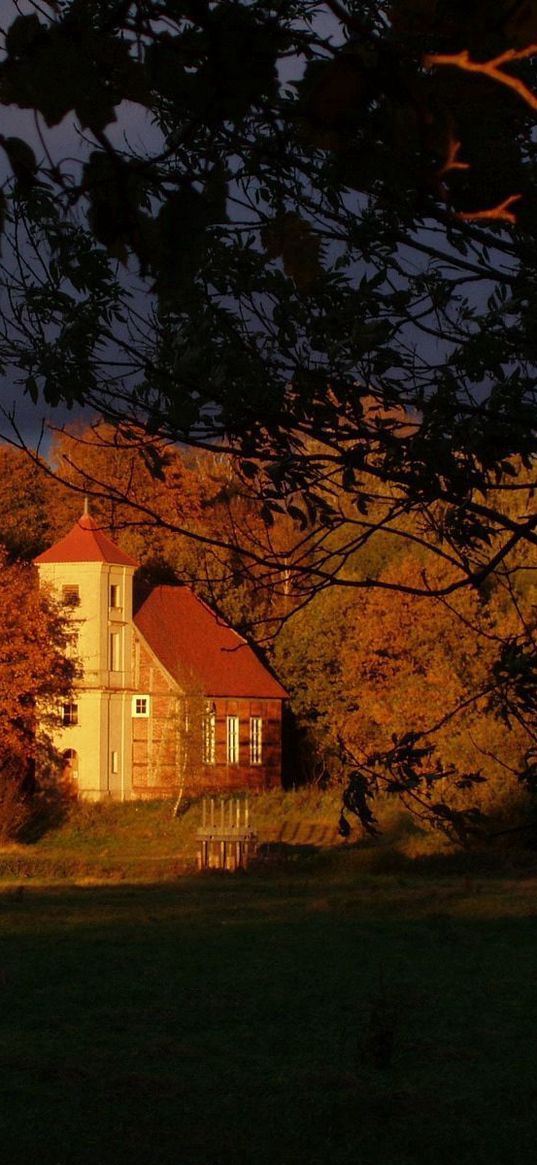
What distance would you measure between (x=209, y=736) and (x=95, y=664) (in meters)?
4.23

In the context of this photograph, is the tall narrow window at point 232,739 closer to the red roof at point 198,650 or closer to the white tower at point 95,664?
the red roof at point 198,650

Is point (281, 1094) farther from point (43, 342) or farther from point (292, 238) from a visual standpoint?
point (292, 238)

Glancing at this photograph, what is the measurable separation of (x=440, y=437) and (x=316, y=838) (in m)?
37.3

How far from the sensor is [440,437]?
5.30 metres

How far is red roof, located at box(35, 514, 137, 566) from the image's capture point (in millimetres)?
47969

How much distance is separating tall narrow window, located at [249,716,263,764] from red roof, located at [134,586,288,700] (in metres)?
0.88

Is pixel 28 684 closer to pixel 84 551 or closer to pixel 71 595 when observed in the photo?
pixel 71 595

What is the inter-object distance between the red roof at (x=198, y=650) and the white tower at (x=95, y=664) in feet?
5.87

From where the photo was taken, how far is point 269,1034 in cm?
1245

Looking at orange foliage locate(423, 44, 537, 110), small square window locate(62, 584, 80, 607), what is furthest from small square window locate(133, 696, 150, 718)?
orange foliage locate(423, 44, 537, 110)

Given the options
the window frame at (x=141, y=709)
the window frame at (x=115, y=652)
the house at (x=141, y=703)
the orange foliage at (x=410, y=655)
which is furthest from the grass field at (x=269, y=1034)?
the window frame at (x=141, y=709)

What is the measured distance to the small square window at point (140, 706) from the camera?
49750 mm

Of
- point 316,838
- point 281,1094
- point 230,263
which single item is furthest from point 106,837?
point 230,263

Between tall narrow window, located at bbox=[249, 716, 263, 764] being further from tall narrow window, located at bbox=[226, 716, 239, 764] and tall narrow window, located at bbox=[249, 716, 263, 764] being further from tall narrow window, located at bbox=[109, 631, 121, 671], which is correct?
tall narrow window, located at bbox=[109, 631, 121, 671]
